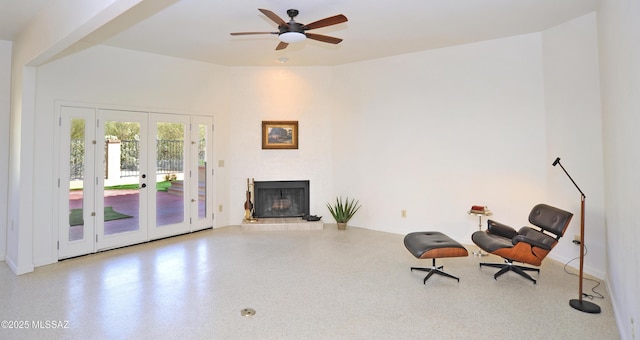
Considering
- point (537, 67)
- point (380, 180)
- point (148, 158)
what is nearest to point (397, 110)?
point (380, 180)

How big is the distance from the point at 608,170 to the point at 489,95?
2057mm

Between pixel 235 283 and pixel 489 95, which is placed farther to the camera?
pixel 489 95

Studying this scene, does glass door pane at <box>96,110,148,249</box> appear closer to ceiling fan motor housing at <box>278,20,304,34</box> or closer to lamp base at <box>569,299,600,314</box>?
ceiling fan motor housing at <box>278,20,304,34</box>

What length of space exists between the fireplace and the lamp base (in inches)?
173

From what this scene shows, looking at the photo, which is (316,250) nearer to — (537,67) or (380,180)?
(380,180)

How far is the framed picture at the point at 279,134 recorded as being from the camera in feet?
21.2

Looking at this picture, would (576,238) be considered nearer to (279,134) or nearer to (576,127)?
(576,127)

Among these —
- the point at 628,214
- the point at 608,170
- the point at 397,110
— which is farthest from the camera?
the point at 397,110

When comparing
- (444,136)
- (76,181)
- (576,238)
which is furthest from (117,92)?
(576,238)

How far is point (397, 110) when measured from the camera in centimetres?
580

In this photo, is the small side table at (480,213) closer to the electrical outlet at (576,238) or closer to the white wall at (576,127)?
the white wall at (576,127)

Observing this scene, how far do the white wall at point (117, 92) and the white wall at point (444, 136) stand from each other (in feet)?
7.54

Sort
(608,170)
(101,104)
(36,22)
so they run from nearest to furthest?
1. (608,170)
2. (36,22)
3. (101,104)

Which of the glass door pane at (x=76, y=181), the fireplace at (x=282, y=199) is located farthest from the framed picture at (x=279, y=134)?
the glass door pane at (x=76, y=181)
